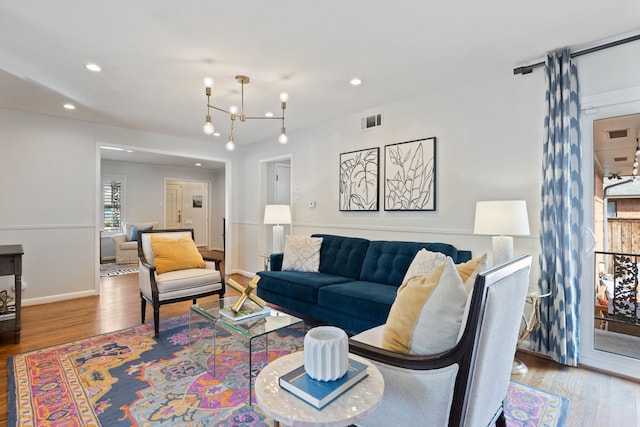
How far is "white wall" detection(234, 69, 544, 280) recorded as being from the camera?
277cm

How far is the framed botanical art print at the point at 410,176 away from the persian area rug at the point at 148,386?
183 cm

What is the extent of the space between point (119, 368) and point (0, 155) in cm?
342

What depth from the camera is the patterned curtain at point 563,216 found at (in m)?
2.47

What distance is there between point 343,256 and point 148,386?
219cm

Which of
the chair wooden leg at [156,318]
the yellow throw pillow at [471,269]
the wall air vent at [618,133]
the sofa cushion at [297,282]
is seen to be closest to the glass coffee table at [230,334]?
the chair wooden leg at [156,318]

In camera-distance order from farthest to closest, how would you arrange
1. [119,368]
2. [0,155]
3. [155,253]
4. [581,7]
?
1. [0,155]
2. [155,253]
3. [119,368]
4. [581,7]

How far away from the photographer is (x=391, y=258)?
3.27 meters

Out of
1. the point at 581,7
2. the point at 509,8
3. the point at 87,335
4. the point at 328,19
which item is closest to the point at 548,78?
the point at 581,7

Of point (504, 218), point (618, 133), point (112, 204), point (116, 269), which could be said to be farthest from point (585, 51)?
point (112, 204)

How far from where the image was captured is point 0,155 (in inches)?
155

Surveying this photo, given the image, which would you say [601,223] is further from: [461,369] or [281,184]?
[281,184]

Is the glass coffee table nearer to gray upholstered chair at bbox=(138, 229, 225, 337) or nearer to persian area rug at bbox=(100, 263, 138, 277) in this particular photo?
gray upholstered chair at bbox=(138, 229, 225, 337)

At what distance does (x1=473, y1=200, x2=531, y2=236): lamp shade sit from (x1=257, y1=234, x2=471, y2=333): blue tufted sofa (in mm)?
473

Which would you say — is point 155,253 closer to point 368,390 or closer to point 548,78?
point 368,390
